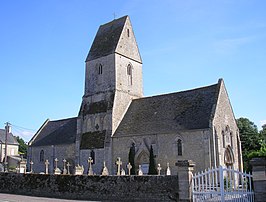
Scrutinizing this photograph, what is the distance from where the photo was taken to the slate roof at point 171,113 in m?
28.3

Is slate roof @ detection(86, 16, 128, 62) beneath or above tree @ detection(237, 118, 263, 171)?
above

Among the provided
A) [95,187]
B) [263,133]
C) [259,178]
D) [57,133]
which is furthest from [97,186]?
[263,133]

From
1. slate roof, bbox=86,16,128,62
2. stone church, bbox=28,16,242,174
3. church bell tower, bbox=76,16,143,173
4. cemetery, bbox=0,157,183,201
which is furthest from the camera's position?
slate roof, bbox=86,16,128,62

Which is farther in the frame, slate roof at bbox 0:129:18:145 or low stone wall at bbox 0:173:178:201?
slate roof at bbox 0:129:18:145

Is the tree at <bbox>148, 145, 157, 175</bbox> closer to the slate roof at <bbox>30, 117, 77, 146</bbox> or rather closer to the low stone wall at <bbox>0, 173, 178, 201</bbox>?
the low stone wall at <bbox>0, 173, 178, 201</bbox>

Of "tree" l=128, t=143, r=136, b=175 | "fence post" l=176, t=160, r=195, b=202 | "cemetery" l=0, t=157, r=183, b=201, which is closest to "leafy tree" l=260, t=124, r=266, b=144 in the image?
"tree" l=128, t=143, r=136, b=175

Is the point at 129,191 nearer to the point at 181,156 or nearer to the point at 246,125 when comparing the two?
the point at 181,156

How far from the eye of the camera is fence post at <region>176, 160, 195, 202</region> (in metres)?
12.5

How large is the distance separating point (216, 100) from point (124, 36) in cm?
1509

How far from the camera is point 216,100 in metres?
28.1

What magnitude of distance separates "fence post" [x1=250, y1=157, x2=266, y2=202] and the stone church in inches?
568

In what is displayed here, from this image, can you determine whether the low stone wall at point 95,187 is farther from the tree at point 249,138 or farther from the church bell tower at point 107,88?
the tree at point 249,138

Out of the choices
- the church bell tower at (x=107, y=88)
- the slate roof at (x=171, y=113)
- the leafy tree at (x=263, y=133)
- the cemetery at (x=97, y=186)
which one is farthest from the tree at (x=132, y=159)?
the leafy tree at (x=263, y=133)

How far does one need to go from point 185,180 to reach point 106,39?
28746 millimetres
